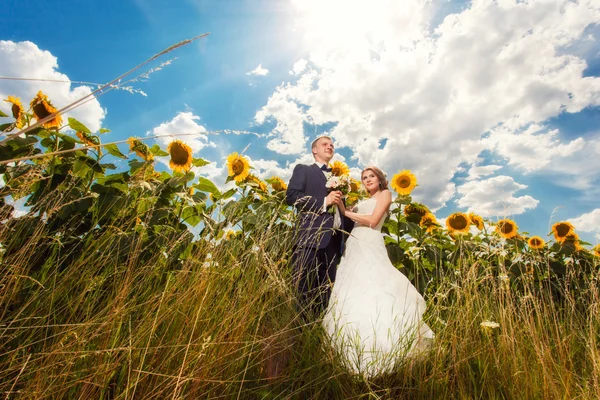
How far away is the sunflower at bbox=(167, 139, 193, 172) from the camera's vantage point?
10.5ft

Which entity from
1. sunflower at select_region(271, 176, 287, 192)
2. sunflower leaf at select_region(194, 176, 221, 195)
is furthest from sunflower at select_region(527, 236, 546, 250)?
sunflower leaf at select_region(194, 176, 221, 195)

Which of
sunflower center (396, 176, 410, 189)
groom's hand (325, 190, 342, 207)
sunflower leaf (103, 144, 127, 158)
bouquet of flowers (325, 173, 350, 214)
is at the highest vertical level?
sunflower center (396, 176, 410, 189)

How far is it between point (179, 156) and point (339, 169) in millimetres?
1542

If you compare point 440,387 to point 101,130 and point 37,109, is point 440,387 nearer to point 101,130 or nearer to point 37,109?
point 101,130

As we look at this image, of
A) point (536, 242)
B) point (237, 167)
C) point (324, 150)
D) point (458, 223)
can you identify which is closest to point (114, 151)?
point (237, 167)

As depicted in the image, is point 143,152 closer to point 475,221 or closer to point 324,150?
point 324,150

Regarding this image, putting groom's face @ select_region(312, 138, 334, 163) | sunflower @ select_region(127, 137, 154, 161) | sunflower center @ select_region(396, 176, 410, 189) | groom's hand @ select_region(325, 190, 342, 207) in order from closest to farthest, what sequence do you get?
sunflower @ select_region(127, 137, 154, 161)
groom's hand @ select_region(325, 190, 342, 207)
groom's face @ select_region(312, 138, 334, 163)
sunflower center @ select_region(396, 176, 410, 189)

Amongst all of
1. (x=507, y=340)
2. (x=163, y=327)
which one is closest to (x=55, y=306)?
(x=163, y=327)

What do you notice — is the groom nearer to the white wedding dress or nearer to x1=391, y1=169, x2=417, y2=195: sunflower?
the white wedding dress

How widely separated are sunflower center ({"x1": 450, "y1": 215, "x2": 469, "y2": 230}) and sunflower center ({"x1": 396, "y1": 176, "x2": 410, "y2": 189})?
683 millimetres

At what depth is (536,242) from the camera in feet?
14.9

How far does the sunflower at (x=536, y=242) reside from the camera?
4.51m

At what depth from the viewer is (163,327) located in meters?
1.82

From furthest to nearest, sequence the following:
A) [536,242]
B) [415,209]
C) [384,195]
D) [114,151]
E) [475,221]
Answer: [536,242]
[475,221]
[415,209]
[384,195]
[114,151]
